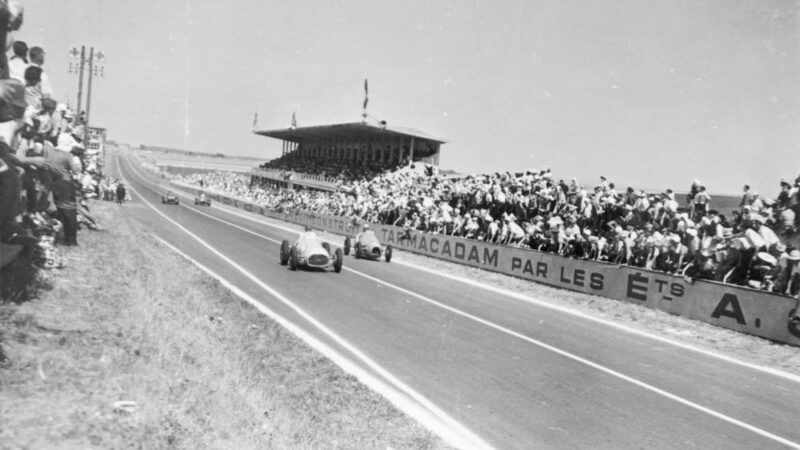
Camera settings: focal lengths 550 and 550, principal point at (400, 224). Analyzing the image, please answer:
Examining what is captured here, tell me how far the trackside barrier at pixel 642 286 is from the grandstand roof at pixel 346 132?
2564 centimetres

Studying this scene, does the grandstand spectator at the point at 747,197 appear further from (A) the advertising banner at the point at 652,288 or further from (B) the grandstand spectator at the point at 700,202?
(A) the advertising banner at the point at 652,288

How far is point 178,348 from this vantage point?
6.27 m

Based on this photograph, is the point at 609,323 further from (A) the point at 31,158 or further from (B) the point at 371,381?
(A) the point at 31,158

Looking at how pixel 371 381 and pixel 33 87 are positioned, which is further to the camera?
pixel 33 87

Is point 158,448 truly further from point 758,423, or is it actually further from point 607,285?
point 607,285

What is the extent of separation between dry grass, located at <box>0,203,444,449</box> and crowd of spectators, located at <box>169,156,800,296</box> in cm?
899

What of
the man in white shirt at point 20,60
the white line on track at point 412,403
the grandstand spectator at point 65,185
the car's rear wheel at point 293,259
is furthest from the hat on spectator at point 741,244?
the man in white shirt at point 20,60

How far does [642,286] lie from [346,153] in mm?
48550

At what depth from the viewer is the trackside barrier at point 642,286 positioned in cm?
1062

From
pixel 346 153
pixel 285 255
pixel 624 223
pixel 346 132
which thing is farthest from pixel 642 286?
pixel 346 153

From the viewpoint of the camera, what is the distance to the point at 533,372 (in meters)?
7.89

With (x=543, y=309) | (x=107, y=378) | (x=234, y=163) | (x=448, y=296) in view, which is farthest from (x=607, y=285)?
(x=234, y=163)

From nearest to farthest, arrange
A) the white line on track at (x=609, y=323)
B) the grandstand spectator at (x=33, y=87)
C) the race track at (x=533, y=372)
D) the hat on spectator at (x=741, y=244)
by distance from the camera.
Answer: the race track at (x=533, y=372)
the grandstand spectator at (x=33, y=87)
the white line on track at (x=609, y=323)
the hat on spectator at (x=741, y=244)

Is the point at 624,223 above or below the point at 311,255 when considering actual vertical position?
above
